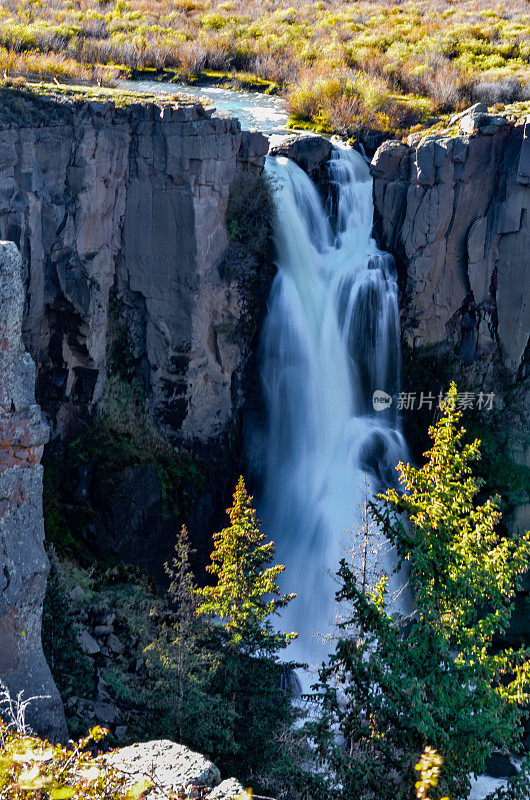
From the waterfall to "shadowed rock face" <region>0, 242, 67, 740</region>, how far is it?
9.71 metres

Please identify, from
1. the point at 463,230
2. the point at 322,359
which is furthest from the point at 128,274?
the point at 463,230

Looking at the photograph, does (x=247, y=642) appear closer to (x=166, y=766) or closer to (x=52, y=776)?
(x=166, y=766)

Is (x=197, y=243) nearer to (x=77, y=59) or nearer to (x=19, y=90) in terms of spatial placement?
(x=19, y=90)

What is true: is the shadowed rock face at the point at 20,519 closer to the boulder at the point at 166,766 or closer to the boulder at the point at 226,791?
the boulder at the point at 166,766

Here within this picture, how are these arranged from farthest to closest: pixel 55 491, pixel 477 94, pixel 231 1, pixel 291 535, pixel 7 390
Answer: pixel 231 1
pixel 477 94
pixel 291 535
pixel 55 491
pixel 7 390

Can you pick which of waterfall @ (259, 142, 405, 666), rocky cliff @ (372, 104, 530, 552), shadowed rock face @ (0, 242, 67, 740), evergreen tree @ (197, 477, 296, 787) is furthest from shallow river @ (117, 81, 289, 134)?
shadowed rock face @ (0, 242, 67, 740)

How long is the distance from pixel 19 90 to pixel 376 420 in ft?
34.5

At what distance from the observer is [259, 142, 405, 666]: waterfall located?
19.5 m

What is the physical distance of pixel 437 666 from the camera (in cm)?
973

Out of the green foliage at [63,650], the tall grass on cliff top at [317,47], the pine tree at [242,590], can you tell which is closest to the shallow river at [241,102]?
the tall grass on cliff top at [317,47]

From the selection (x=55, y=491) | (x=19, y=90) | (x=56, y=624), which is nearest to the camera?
(x=56, y=624)

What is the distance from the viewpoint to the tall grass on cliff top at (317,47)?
78.0ft

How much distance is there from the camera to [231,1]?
125ft

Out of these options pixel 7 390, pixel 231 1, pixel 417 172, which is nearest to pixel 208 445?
pixel 417 172
